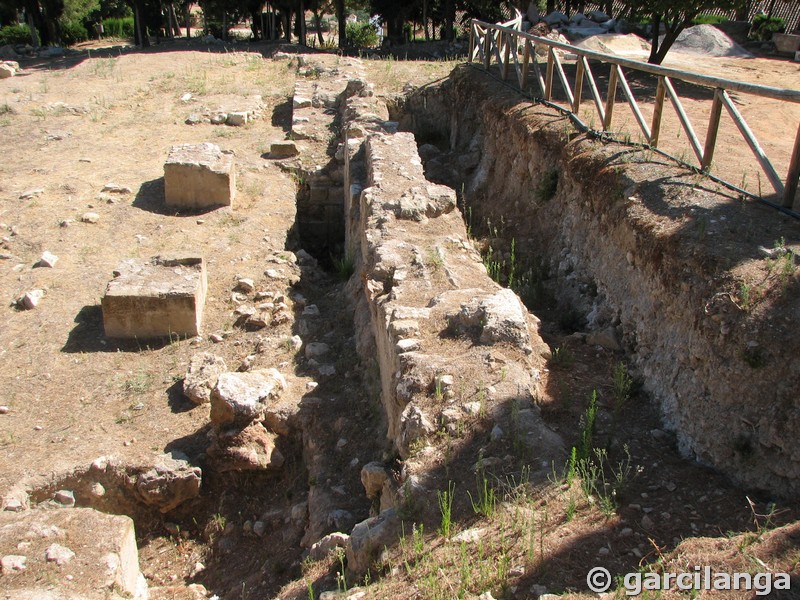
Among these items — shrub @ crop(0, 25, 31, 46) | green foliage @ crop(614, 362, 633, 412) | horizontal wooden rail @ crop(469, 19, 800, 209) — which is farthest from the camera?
shrub @ crop(0, 25, 31, 46)

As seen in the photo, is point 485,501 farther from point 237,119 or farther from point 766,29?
point 766,29

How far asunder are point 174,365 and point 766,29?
1708 cm

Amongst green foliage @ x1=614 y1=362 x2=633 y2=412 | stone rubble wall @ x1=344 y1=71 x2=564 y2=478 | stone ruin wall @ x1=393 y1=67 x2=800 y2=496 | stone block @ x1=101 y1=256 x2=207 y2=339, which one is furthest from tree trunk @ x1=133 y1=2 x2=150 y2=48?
green foliage @ x1=614 y1=362 x2=633 y2=412

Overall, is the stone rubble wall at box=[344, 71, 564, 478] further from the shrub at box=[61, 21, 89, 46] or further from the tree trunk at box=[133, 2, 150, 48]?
the shrub at box=[61, 21, 89, 46]

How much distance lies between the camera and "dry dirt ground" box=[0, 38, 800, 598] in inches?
138

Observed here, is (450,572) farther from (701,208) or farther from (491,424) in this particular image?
(701,208)

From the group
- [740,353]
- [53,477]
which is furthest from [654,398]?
[53,477]

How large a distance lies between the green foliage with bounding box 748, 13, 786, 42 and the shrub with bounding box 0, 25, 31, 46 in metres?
26.6

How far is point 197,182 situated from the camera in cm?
919

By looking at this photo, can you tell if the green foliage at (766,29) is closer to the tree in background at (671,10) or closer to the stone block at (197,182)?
the tree in background at (671,10)

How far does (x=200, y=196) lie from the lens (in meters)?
9.27

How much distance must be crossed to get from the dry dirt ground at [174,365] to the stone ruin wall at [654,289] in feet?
0.80

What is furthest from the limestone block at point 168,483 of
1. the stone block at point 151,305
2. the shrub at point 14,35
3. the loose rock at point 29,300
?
the shrub at point 14,35

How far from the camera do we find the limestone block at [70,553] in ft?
13.0
